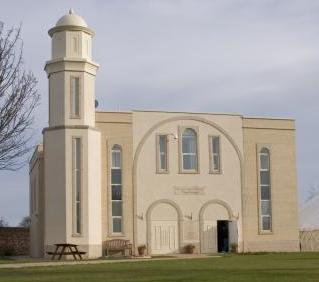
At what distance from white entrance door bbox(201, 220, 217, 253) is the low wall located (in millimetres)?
14024

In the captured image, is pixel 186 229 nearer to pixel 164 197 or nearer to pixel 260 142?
pixel 164 197

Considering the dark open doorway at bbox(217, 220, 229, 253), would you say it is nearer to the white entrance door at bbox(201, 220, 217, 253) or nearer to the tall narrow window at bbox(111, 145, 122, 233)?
the white entrance door at bbox(201, 220, 217, 253)

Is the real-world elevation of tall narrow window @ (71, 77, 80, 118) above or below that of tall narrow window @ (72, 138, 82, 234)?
above

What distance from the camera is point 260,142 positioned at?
154 feet

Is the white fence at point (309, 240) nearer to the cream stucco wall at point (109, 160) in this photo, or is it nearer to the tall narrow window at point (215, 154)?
the tall narrow window at point (215, 154)

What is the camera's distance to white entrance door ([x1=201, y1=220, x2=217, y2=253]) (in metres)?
44.8

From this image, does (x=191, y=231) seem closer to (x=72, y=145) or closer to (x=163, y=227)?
(x=163, y=227)

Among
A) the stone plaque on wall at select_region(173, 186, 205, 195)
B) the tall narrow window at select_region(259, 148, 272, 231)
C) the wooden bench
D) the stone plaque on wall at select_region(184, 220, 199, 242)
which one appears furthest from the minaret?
the tall narrow window at select_region(259, 148, 272, 231)

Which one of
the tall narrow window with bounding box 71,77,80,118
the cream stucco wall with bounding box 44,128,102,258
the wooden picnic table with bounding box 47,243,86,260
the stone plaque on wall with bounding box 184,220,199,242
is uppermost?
the tall narrow window with bounding box 71,77,80,118

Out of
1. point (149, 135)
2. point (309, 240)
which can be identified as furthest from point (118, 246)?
point (309, 240)

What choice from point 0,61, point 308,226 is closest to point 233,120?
point 308,226

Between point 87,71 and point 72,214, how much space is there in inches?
305

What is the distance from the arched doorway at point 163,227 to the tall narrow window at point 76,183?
16.0 feet

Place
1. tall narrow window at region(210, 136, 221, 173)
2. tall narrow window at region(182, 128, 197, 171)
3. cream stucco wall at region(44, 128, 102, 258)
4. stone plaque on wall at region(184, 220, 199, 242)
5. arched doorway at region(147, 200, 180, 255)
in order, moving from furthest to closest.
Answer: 1. tall narrow window at region(210, 136, 221, 173)
2. tall narrow window at region(182, 128, 197, 171)
3. stone plaque on wall at region(184, 220, 199, 242)
4. arched doorway at region(147, 200, 180, 255)
5. cream stucco wall at region(44, 128, 102, 258)
